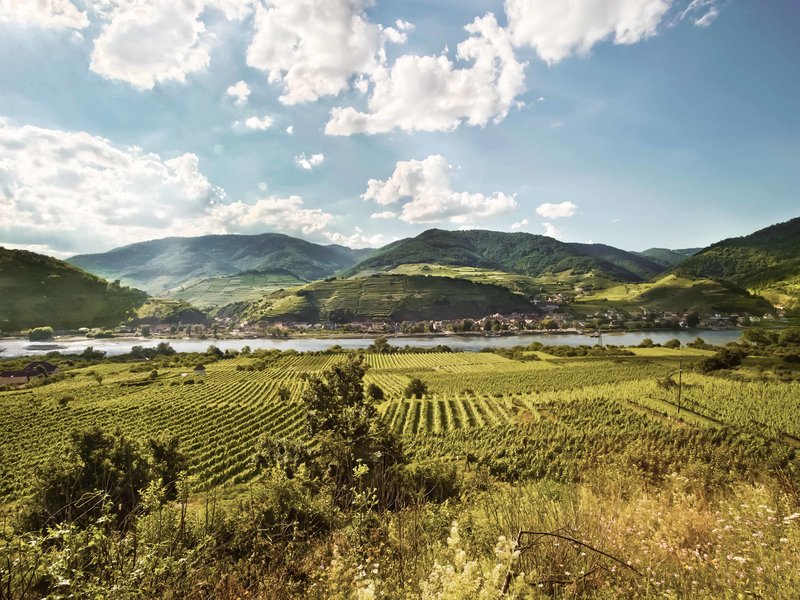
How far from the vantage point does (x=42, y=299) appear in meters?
182

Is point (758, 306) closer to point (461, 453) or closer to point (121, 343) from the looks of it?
point (461, 453)

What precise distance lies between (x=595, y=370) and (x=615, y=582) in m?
77.2

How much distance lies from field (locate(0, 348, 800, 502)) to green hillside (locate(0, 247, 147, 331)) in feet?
451

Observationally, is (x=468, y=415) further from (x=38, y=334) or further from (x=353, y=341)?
(x=38, y=334)

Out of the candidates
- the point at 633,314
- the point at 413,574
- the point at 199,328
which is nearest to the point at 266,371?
the point at 413,574

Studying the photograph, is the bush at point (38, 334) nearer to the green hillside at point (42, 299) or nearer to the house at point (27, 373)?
the green hillside at point (42, 299)

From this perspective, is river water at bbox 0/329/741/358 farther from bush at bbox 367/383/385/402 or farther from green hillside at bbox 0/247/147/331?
bush at bbox 367/383/385/402

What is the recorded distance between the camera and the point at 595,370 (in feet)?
236

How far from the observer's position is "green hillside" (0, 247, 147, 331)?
174 meters

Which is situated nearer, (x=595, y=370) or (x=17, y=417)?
(x=17, y=417)

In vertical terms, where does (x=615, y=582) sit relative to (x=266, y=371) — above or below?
above

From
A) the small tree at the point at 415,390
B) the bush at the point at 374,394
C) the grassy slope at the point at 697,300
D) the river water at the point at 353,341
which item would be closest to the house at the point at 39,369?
the river water at the point at 353,341

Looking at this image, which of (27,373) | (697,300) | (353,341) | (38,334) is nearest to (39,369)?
(27,373)

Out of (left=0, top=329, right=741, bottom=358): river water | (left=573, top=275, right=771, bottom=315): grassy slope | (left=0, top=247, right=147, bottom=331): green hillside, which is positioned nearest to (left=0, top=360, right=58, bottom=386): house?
(left=0, top=329, right=741, bottom=358): river water
